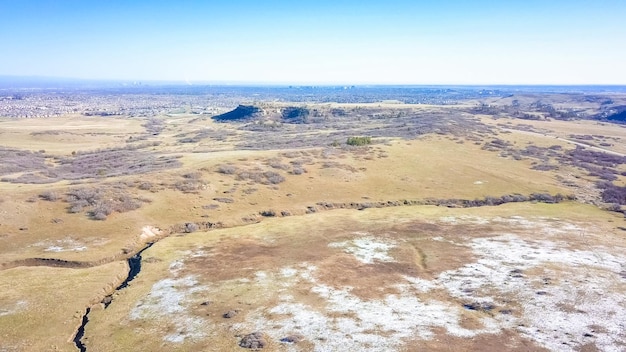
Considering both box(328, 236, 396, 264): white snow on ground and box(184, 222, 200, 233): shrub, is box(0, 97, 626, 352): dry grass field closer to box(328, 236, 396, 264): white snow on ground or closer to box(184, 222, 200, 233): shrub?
box(184, 222, 200, 233): shrub

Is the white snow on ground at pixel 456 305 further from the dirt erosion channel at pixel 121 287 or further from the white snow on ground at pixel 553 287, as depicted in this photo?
the dirt erosion channel at pixel 121 287

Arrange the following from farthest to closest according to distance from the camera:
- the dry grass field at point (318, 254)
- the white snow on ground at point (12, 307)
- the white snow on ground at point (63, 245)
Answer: the white snow on ground at point (63, 245) < the white snow on ground at point (12, 307) < the dry grass field at point (318, 254)

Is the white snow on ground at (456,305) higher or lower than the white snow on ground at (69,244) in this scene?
lower

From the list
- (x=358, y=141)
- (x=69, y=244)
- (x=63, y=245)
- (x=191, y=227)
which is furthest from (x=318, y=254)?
(x=358, y=141)

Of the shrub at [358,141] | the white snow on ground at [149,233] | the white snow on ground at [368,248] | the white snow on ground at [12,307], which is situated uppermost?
the shrub at [358,141]

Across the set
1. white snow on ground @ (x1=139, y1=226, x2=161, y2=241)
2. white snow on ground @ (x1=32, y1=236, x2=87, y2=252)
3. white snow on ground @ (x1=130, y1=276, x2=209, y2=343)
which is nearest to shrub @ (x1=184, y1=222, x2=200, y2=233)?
white snow on ground @ (x1=139, y1=226, x2=161, y2=241)

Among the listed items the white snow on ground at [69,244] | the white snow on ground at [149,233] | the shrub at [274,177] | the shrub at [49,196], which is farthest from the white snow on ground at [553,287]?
the shrub at [49,196]
